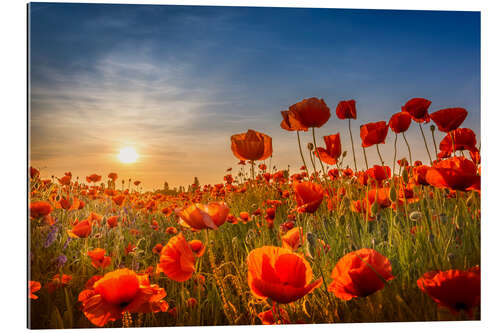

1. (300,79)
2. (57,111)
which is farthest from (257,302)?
(57,111)

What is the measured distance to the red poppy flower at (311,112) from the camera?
2289 mm

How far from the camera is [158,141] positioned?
2449mm

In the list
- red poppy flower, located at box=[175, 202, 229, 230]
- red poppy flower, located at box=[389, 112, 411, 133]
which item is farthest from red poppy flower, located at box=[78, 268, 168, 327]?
red poppy flower, located at box=[389, 112, 411, 133]

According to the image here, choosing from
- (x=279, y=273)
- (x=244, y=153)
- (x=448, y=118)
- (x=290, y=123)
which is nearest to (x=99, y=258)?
(x=244, y=153)

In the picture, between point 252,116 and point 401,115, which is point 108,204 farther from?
point 401,115

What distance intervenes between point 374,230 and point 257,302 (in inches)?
29.2

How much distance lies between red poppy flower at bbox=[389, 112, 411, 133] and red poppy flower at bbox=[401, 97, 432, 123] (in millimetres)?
29

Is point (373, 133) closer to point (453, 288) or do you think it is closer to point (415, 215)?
point (415, 215)

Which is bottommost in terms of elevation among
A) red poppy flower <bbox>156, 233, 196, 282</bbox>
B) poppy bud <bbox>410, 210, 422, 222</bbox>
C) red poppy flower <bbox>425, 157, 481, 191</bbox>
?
red poppy flower <bbox>156, 233, 196, 282</bbox>

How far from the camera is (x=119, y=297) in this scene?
2.03m

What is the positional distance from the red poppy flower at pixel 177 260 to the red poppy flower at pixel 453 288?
1.19 meters

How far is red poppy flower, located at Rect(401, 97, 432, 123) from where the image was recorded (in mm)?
2490

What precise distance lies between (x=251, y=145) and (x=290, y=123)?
29cm

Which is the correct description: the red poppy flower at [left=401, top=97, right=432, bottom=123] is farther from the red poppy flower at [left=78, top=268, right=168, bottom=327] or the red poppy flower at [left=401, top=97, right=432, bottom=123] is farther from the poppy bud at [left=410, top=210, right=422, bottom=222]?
the red poppy flower at [left=78, top=268, right=168, bottom=327]
